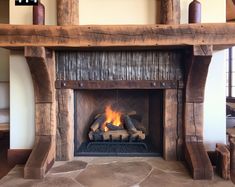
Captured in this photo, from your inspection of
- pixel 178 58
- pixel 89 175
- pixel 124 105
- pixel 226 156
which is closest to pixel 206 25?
pixel 178 58

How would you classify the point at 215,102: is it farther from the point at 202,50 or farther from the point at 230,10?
the point at 230,10

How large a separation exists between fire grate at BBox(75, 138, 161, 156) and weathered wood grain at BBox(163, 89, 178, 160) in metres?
0.15

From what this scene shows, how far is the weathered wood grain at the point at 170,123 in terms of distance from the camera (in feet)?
7.29

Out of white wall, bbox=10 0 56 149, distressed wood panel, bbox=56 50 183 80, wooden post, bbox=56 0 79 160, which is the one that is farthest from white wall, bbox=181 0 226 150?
white wall, bbox=10 0 56 149

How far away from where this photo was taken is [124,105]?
2.72 metres

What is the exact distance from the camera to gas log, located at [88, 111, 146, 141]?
251cm

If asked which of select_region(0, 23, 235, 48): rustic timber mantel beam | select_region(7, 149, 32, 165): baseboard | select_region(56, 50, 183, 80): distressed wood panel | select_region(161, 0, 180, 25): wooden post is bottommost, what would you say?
select_region(7, 149, 32, 165): baseboard

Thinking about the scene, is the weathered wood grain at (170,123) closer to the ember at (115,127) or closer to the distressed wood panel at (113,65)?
the distressed wood panel at (113,65)

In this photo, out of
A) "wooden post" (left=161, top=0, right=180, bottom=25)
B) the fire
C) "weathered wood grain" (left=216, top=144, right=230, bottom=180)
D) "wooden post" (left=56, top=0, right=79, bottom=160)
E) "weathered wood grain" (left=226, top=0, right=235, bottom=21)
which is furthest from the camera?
"weathered wood grain" (left=226, top=0, right=235, bottom=21)

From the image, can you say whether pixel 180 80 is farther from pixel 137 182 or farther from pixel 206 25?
pixel 137 182

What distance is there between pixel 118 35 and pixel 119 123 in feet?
3.74

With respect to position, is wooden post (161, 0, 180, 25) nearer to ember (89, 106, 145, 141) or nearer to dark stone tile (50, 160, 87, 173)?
ember (89, 106, 145, 141)

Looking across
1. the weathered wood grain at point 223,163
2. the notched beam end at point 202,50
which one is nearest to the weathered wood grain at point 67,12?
the notched beam end at point 202,50

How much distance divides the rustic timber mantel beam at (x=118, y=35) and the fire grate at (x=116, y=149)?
1092 millimetres
